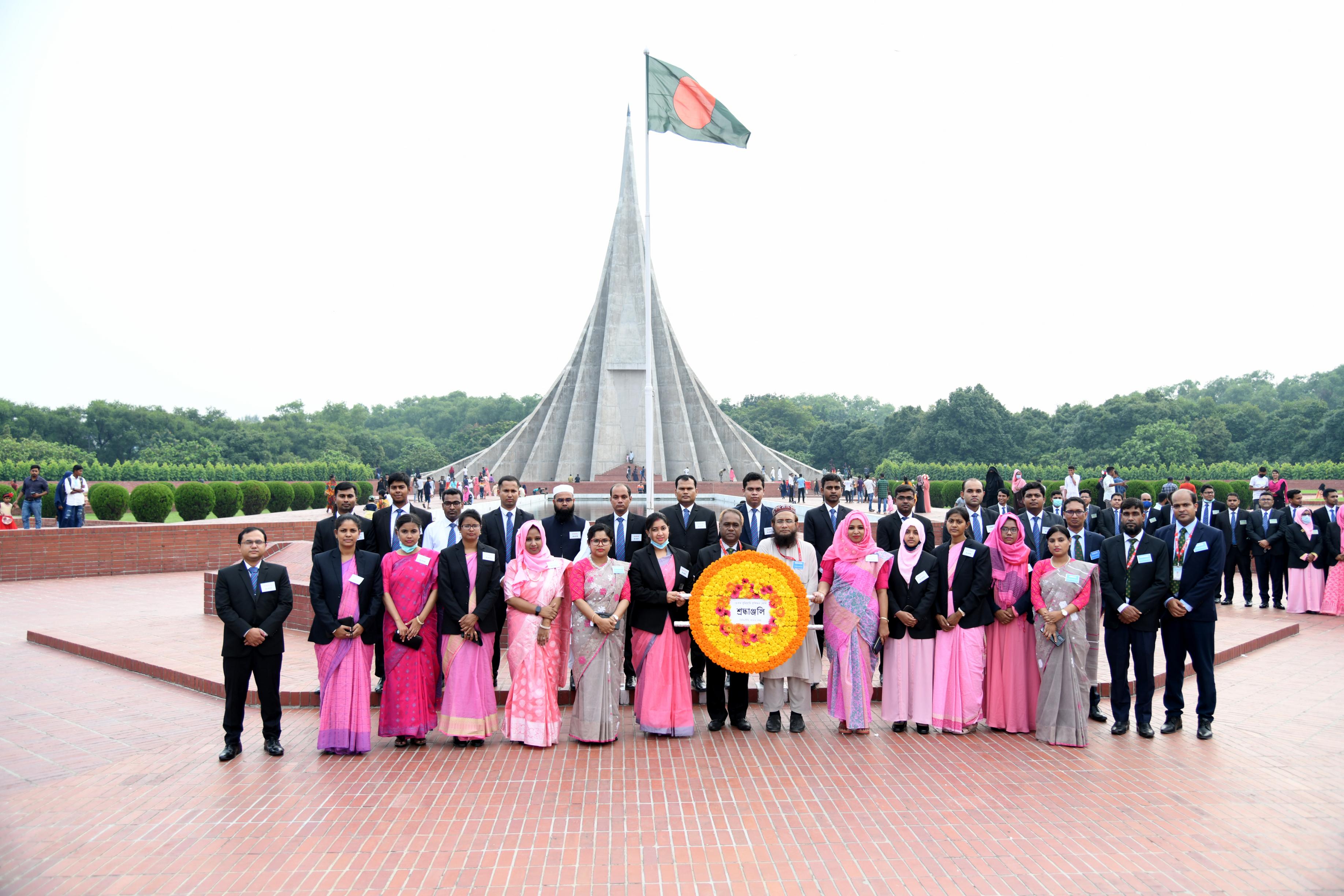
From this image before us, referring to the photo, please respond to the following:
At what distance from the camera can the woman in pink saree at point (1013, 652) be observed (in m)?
4.36

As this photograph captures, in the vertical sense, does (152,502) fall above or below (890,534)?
below

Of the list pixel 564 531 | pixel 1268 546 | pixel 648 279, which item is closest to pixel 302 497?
pixel 648 279

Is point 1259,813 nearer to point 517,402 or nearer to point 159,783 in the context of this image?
point 159,783

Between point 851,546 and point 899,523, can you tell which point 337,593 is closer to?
point 851,546

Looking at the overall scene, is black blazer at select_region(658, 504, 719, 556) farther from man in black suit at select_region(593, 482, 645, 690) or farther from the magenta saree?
the magenta saree

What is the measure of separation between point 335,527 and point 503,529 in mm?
992

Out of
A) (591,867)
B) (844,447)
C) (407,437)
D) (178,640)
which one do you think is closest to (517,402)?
(407,437)

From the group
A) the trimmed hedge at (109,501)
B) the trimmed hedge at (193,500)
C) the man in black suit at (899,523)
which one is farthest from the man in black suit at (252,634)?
the trimmed hedge at (193,500)

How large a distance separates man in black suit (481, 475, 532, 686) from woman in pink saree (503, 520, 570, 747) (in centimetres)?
9

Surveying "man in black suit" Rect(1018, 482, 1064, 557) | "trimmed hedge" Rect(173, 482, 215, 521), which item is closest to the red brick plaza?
"man in black suit" Rect(1018, 482, 1064, 557)

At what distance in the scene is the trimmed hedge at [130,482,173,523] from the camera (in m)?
13.6

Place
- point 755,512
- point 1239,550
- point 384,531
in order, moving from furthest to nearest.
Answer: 1. point 1239,550
2. point 755,512
3. point 384,531

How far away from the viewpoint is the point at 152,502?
13586 millimetres

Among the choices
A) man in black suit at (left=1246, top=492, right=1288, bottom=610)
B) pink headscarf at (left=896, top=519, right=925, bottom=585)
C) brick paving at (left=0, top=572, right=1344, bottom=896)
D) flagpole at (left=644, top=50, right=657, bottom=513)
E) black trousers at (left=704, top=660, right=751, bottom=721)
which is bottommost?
brick paving at (left=0, top=572, right=1344, bottom=896)
